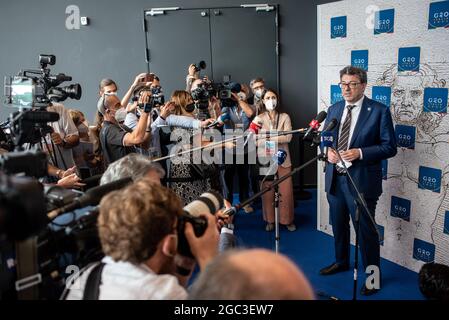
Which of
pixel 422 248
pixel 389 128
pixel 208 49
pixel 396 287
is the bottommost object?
pixel 396 287

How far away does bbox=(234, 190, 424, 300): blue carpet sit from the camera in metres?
2.91

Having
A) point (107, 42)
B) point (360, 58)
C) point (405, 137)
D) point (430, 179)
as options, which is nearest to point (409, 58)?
point (360, 58)

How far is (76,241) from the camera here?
3.99ft

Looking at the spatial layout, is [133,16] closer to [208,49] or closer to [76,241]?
[208,49]

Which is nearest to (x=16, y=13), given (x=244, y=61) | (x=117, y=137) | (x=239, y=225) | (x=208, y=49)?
(x=208, y=49)

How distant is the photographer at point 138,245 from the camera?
108 centimetres

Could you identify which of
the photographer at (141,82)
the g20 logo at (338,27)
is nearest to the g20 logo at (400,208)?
the g20 logo at (338,27)

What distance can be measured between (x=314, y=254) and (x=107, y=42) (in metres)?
3.56

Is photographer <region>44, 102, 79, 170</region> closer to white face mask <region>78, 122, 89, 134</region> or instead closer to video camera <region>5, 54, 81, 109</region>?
white face mask <region>78, 122, 89, 134</region>

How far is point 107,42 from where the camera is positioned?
5.18m

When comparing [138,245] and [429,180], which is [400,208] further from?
[138,245]

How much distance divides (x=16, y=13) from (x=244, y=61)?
9.32 feet

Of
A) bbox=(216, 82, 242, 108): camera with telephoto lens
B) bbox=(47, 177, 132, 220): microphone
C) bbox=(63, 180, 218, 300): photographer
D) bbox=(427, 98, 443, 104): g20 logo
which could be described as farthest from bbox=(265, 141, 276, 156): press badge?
bbox=(63, 180, 218, 300): photographer

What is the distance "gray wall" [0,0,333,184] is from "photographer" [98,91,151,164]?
227cm
